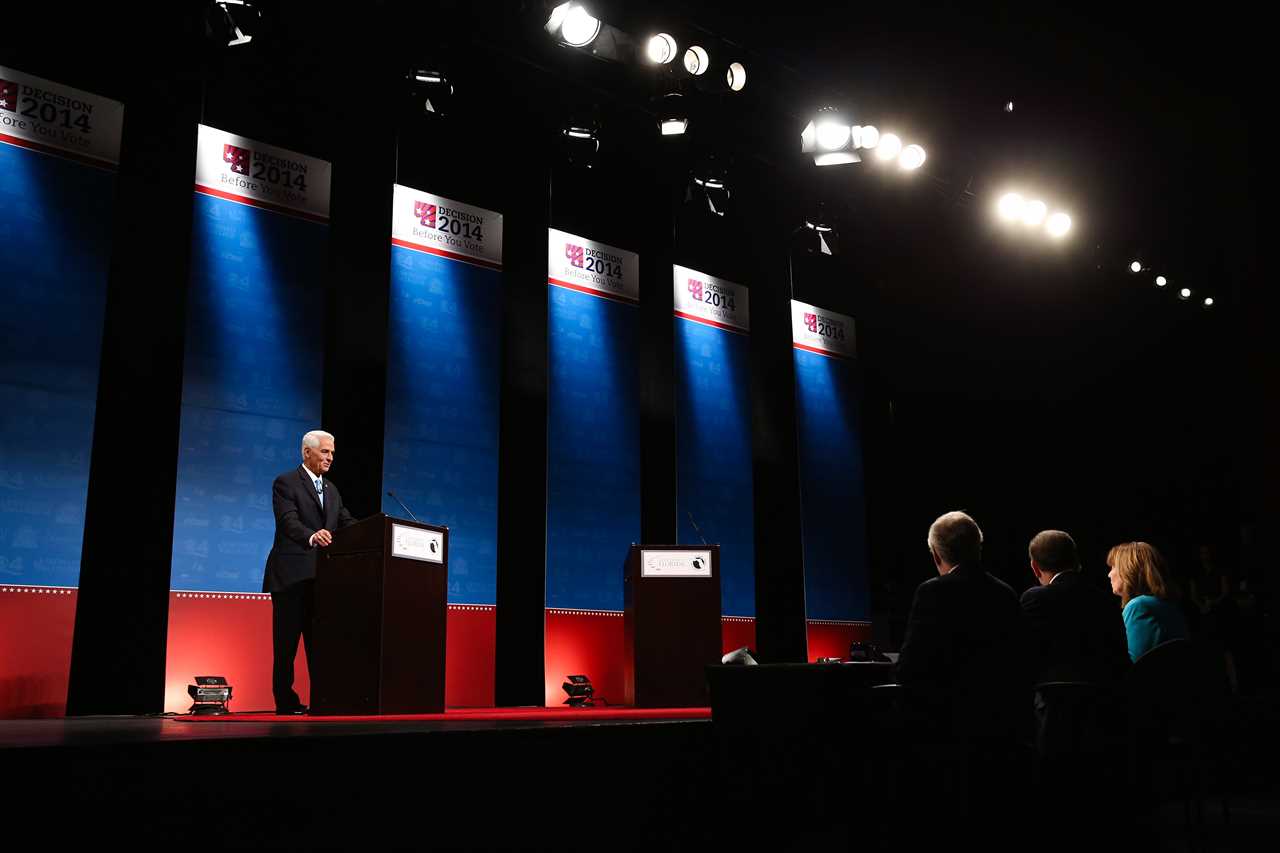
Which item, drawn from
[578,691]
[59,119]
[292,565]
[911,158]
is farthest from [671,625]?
[59,119]

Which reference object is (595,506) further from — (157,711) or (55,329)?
(55,329)

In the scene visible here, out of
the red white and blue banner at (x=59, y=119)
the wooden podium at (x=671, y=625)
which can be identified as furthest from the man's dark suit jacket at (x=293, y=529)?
the red white and blue banner at (x=59, y=119)

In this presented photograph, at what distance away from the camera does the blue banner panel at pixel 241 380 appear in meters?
5.33

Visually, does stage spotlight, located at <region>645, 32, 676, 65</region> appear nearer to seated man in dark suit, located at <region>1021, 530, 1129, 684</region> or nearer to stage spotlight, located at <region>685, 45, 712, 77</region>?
stage spotlight, located at <region>685, 45, 712, 77</region>

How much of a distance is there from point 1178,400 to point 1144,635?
630cm

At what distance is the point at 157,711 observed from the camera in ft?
16.6

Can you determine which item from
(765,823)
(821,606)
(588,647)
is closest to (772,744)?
(765,823)

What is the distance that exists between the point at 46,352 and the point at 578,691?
3.48 metres

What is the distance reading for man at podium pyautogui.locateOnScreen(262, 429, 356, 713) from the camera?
14.5ft

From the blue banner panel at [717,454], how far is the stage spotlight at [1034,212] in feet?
7.65

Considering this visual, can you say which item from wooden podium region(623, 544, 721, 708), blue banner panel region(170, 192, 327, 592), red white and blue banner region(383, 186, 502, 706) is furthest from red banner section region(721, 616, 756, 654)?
Result: blue banner panel region(170, 192, 327, 592)

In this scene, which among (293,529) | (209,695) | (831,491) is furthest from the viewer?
(831,491)

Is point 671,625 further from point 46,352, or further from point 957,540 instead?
point 46,352

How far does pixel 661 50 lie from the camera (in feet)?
18.5
